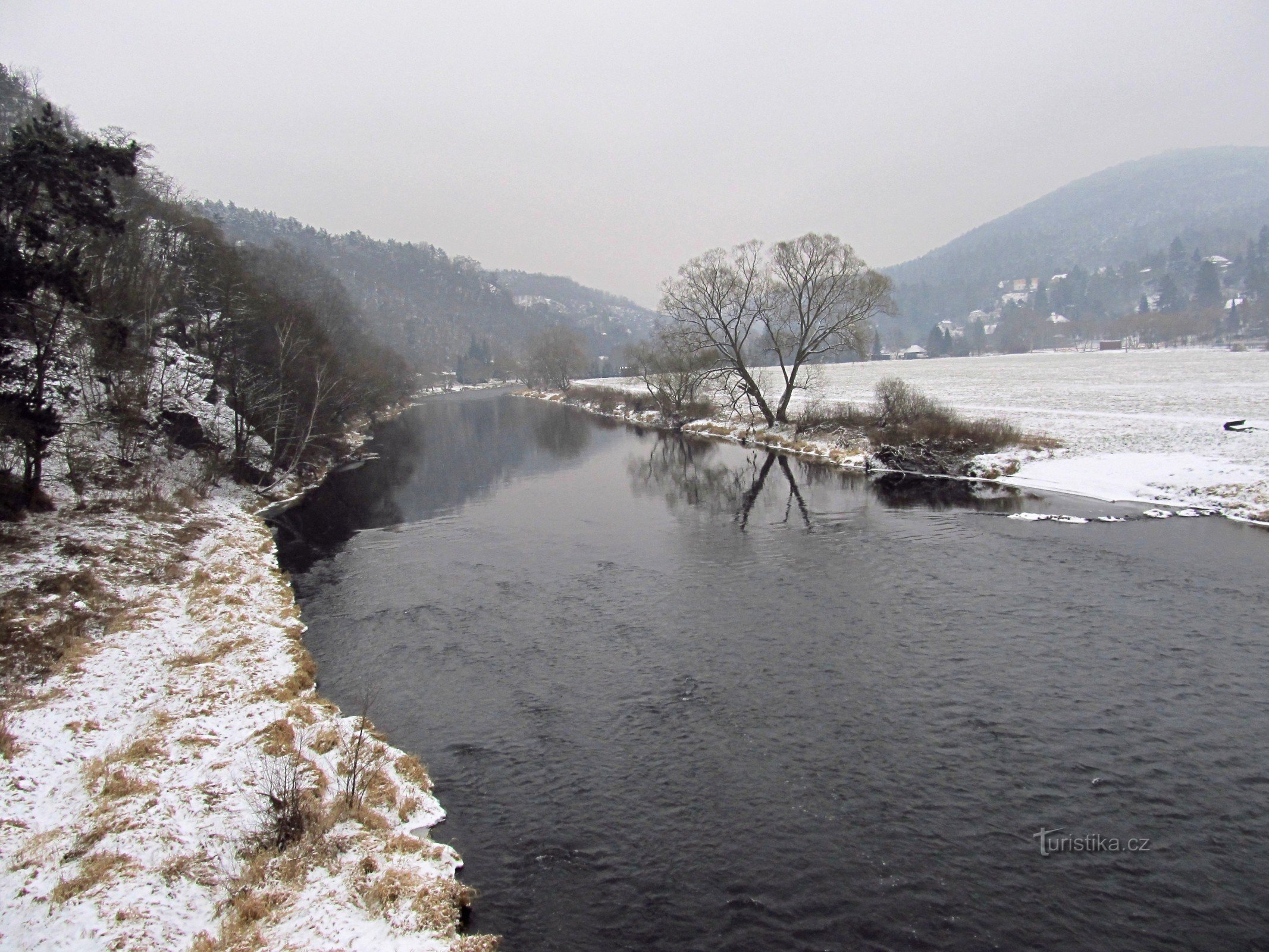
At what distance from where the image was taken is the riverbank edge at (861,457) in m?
24.2

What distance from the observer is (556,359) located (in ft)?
401

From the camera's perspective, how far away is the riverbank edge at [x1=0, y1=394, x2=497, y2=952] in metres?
6.91

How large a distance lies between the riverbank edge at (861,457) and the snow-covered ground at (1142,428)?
13 cm

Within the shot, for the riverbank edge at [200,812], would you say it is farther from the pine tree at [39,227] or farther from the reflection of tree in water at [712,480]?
the reflection of tree in water at [712,480]

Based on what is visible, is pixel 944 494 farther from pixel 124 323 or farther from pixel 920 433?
pixel 124 323

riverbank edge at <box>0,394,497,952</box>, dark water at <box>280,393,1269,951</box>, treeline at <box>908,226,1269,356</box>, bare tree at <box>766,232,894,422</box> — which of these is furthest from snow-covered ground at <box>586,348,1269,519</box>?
treeline at <box>908,226,1269,356</box>

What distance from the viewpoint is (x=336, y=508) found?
31.9 meters

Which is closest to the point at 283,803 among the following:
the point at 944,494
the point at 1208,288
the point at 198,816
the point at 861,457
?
the point at 198,816

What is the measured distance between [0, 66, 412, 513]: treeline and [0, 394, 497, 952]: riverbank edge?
6.27 meters

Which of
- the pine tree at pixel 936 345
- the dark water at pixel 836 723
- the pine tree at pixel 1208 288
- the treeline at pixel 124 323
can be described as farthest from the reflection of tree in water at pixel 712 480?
the pine tree at pixel 1208 288

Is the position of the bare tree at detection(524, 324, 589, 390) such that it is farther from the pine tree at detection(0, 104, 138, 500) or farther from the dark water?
the dark water

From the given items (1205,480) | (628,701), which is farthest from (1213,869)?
Result: (1205,480)

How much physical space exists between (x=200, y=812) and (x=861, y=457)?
3414 centimetres

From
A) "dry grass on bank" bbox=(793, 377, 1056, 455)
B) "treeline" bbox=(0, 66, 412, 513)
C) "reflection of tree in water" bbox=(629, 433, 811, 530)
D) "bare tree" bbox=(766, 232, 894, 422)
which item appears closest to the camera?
"treeline" bbox=(0, 66, 412, 513)
